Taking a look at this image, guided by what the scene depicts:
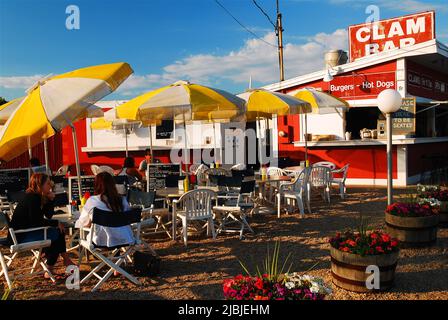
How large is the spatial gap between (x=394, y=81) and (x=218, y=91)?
5.86m

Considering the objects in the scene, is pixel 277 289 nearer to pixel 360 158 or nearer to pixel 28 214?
pixel 28 214

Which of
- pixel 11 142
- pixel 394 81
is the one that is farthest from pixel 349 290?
pixel 394 81

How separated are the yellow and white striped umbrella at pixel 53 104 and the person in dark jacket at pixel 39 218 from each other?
44 cm

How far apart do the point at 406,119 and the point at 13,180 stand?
8.64m

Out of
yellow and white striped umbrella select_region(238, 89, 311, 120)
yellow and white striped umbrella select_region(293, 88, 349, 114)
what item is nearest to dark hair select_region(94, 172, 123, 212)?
yellow and white striped umbrella select_region(238, 89, 311, 120)

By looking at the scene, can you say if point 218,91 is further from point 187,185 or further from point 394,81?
point 394,81

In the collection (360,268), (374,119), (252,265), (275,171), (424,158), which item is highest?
(374,119)

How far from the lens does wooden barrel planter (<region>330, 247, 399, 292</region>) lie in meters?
3.49

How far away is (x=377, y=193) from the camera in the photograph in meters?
9.23

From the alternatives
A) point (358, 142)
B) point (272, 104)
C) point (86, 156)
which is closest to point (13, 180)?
point (272, 104)

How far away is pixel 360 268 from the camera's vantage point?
351cm

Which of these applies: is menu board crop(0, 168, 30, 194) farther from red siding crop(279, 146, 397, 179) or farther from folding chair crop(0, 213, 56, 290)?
red siding crop(279, 146, 397, 179)

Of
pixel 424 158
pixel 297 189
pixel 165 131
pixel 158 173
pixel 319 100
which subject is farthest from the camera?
pixel 165 131

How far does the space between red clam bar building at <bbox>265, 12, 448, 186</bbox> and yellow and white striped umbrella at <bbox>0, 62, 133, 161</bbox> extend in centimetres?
749
